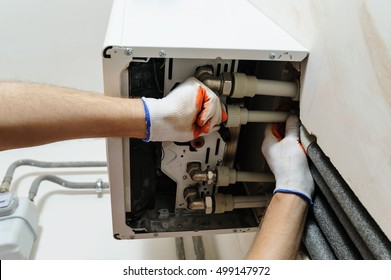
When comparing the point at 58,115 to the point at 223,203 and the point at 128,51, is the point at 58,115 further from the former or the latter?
the point at 223,203

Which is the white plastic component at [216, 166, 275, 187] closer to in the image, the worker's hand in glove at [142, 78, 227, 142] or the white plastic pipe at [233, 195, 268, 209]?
the white plastic pipe at [233, 195, 268, 209]

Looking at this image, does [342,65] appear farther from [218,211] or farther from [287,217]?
[218,211]

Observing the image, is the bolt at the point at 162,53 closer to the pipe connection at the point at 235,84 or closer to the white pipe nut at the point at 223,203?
the pipe connection at the point at 235,84

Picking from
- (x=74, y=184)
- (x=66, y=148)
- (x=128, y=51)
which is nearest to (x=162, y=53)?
(x=128, y=51)

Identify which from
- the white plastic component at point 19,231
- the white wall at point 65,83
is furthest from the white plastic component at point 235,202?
the white plastic component at point 19,231

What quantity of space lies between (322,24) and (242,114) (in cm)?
24

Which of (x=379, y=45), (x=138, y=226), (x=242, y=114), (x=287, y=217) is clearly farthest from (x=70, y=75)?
(x=379, y=45)

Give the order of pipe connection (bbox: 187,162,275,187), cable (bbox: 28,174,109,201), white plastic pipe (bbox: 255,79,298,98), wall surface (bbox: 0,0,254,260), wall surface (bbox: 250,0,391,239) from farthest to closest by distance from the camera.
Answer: cable (bbox: 28,174,109,201), wall surface (bbox: 0,0,254,260), pipe connection (bbox: 187,162,275,187), white plastic pipe (bbox: 255,79,298,98), wall surface (bbox: 250,0,391,239)

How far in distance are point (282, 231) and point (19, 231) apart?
1.07 m

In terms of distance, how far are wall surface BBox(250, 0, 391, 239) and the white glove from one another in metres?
0.06

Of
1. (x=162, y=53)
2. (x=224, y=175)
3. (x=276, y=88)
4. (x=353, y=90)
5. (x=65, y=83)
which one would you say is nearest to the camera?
(x=353, y=90)

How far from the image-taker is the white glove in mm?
680

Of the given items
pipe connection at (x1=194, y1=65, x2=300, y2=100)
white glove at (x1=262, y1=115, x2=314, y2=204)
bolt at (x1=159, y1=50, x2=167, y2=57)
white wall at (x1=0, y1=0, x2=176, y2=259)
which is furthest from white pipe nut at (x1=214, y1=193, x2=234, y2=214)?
white wall at (x1=0, y1=0, x2=176, y2=259)

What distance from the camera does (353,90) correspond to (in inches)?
20.6
